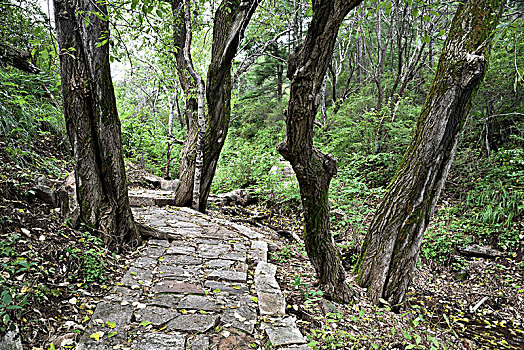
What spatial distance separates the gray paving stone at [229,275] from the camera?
3.39 metres

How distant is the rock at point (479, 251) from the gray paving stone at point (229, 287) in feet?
16.2

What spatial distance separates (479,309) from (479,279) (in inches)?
31.4

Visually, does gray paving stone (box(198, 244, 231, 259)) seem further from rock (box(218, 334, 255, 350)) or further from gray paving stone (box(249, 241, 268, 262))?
rock (box(218, 334, 255, 350))

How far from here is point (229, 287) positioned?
126 inches

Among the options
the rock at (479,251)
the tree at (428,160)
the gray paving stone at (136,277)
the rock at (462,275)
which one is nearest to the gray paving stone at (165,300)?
the gray paving stone at (136,277)

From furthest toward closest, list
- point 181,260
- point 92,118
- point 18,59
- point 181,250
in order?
point 18,59 < point 181,250 < point 181,260 < point 92,118

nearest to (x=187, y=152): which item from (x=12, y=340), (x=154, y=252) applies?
(x=154, y=252)

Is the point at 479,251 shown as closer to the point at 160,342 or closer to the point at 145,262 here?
the point at 145,262

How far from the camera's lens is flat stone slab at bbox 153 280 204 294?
2977 millimetres

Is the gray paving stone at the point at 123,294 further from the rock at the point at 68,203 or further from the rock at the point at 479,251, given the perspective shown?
the rock at the point at 479,251

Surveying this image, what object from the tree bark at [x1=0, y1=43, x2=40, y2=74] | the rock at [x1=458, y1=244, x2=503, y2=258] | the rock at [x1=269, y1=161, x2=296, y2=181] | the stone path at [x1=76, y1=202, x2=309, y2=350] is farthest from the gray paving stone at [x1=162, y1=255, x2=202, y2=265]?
the rock at [x1=458, y1=244, x2=503, y2=258]

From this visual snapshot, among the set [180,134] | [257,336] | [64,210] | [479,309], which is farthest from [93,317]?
[180,134]

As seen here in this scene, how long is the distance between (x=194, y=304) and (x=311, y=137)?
1.88 metres

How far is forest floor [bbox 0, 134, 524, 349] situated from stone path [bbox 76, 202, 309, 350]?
19 centimetres
